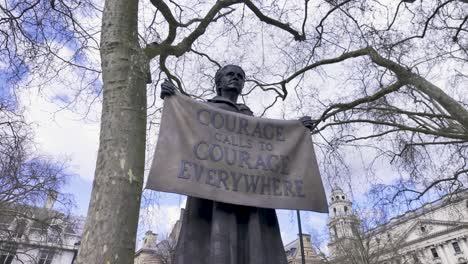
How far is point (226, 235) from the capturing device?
7.06 ft

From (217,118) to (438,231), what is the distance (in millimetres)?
53294

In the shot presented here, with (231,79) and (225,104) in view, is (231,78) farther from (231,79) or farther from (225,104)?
(225,104)

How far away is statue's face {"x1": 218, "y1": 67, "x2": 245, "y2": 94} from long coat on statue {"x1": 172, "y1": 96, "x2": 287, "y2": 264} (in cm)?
114

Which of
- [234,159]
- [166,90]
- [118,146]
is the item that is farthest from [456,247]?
[118,146]

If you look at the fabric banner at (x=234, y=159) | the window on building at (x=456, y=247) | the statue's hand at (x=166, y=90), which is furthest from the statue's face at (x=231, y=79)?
the window on building at (x=456, y=247)

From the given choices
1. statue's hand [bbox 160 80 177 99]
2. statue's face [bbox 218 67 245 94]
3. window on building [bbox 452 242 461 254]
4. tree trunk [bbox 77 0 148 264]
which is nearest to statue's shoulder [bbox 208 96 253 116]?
statue's face [bbox 218 67 245 94]

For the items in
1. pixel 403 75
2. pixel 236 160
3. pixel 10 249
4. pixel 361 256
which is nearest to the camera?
pixel 236 160

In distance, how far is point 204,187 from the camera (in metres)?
2.19

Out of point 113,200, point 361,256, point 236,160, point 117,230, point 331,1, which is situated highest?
point 331,1

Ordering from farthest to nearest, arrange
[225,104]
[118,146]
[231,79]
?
[231,79], [225,104], [118,146]

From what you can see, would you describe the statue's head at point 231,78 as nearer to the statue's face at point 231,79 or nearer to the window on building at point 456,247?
the statue's face at point 231,79

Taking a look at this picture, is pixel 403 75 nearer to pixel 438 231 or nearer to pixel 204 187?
pixel 204 187

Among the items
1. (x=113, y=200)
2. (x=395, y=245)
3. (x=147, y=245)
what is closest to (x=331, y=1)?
(x=113, y=200)

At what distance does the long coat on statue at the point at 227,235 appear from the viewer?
6.91ft
